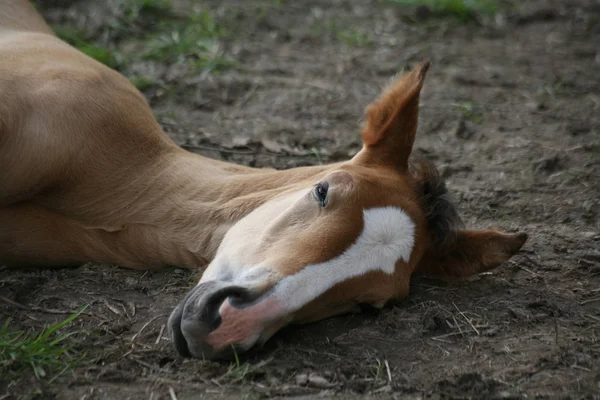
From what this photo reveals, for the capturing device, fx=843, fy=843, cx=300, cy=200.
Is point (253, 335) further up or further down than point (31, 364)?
further up

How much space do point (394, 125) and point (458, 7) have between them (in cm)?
502

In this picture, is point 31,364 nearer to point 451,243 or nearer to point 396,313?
point 396,313

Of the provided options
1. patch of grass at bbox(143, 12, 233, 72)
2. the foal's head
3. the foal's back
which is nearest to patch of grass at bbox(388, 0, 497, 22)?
patch of grass at bbox(143, 12, 233, 72)

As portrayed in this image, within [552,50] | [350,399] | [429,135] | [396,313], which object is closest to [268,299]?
[350,399]

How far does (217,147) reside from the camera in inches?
224

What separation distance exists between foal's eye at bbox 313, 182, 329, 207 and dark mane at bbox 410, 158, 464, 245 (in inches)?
19.4

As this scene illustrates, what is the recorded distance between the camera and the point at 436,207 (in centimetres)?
384

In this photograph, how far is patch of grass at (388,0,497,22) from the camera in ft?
28.2

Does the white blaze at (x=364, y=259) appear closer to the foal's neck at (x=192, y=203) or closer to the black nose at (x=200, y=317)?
the black nose at (x=200, y=317)

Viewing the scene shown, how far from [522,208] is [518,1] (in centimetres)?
483

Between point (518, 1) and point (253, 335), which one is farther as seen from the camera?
point (518, 1)

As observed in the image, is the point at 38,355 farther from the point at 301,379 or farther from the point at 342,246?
the point at 342,246

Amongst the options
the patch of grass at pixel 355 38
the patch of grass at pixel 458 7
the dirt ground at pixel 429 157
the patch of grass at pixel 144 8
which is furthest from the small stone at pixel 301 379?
the patch of grass at pixel 458 7

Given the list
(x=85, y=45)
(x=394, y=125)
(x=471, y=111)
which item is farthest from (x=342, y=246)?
(x=85, y=45)
